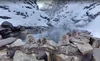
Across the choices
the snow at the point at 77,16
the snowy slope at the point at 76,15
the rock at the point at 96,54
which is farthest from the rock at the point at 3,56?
the snowy slope at the point at 76,15

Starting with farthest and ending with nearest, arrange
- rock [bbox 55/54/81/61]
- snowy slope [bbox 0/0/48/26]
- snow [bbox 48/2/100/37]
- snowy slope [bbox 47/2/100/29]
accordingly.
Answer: snowy slope [bbox 0/0/48/26] → snowy slope [bbox 47/2/100/29] → snow [bbox 48/2/100/37] → rock [bbox 55/54/81/61]

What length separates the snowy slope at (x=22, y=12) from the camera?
22.4 ft

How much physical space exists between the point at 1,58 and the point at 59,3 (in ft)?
20.5

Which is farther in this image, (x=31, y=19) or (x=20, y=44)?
(x=31, y=19)

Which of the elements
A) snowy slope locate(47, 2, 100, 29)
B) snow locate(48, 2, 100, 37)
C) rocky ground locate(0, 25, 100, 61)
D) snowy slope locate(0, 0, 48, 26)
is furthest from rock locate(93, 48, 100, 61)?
snowy slope locate(0, 0, 48, 26)

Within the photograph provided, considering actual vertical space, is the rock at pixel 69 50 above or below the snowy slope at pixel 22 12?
below

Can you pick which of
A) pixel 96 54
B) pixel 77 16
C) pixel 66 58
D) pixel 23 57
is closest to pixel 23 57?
pixel 23 57

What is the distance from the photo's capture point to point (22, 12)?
758 centimetres

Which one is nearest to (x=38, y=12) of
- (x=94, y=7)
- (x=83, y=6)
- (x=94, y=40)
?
(x=83, y=6)

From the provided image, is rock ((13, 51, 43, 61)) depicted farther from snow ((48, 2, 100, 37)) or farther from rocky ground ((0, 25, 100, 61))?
snow ((48, 2, 100, 37))

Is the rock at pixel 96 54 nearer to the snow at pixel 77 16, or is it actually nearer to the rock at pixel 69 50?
the rock at pixel 69 50

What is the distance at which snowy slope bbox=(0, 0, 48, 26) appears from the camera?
6.82 m

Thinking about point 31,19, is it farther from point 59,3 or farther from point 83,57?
point 83,57

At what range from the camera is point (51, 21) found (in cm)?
701
